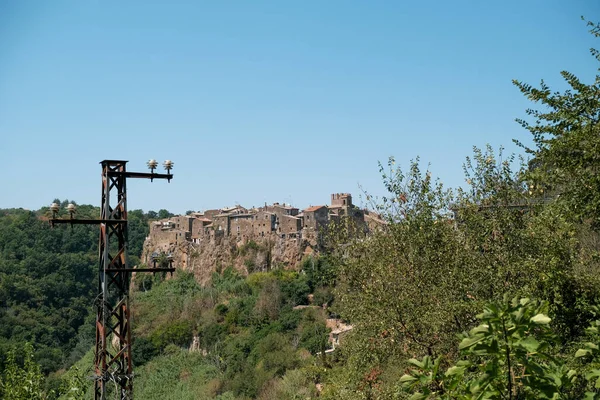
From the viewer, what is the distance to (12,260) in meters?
67.6

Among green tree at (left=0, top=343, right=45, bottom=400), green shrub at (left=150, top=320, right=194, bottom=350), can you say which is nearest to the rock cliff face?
green shrub at (left=150, top=320, right=194, bottom=350)

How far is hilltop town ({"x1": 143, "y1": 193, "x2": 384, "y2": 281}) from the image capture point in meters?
54.7

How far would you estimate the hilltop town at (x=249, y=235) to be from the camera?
54656mm

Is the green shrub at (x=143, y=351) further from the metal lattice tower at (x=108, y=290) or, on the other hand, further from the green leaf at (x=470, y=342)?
the green leaf at (x=470, y=342)

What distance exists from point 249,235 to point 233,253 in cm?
232

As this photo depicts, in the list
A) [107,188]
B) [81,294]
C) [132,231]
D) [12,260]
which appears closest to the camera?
[107,188]

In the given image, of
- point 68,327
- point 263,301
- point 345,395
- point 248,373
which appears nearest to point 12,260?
point 68,327

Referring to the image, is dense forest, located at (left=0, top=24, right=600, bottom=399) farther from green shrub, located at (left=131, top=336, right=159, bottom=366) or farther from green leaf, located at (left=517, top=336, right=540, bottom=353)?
green shrub, located at (left=131, top=336, right=159, bottom=366)

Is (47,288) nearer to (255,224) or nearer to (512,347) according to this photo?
(255,224)

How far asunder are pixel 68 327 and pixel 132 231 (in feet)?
117

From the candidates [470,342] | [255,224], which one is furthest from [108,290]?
[255,224]

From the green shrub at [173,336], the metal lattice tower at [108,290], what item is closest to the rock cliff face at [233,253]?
the green shrub at [173,336]

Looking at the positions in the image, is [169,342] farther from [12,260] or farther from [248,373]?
[12,260]

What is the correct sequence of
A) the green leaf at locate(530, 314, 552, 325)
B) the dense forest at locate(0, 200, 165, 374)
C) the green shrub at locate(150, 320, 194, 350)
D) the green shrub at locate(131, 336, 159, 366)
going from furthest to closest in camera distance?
the dense forest at locate(0, 200, 165, 374) → the green shrub at locate(150, 320, 194, 350) → the green shrub at locate(131, 336, 159, 366) → the green leaf at locate(530, 314, 552, 325)
